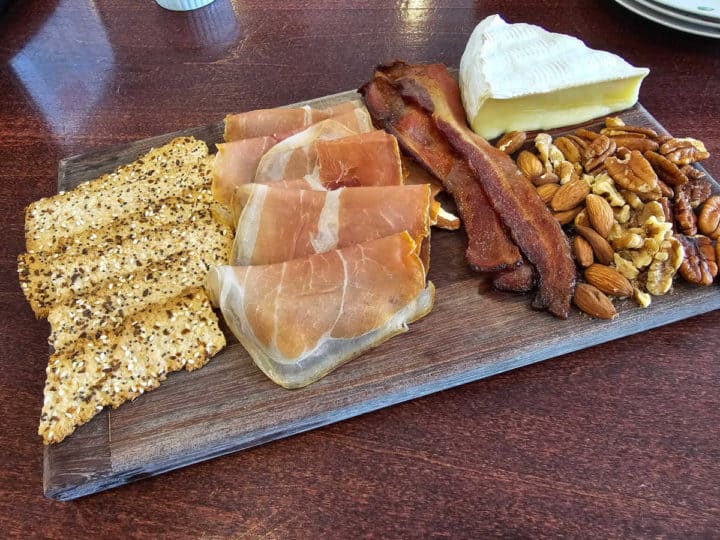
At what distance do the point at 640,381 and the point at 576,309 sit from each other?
266 mm

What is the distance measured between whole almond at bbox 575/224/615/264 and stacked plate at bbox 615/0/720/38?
1444mm

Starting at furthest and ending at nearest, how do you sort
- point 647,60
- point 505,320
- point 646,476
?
point 647,60, point 505,320, point 646,476

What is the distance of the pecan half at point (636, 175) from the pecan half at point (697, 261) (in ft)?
0.56

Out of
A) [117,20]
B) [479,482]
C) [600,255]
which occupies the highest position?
[117,20]

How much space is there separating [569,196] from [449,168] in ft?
1.38

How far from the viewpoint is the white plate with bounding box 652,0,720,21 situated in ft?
8.08

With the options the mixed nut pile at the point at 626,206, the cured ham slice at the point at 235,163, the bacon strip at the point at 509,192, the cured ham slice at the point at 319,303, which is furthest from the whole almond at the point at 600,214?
the cured ham slice at the point at 235,163

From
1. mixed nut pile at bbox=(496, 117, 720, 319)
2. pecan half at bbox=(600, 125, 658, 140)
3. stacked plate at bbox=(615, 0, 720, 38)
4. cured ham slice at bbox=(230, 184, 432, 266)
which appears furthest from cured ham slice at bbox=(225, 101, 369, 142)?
stacked plate at bbox=(615, 0, 720, 38)

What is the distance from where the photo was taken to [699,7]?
251 cm

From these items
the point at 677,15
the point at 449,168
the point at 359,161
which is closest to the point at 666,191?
the point at 449,168

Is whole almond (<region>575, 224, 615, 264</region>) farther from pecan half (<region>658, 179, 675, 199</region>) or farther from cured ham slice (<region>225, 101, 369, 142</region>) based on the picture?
cured ham slice (<region>225, 101, 369, 142</region>)

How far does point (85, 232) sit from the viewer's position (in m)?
1.85

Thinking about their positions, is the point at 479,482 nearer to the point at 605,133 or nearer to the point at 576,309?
the point at 576,309

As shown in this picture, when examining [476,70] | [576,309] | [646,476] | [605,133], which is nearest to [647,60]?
[605,133]
